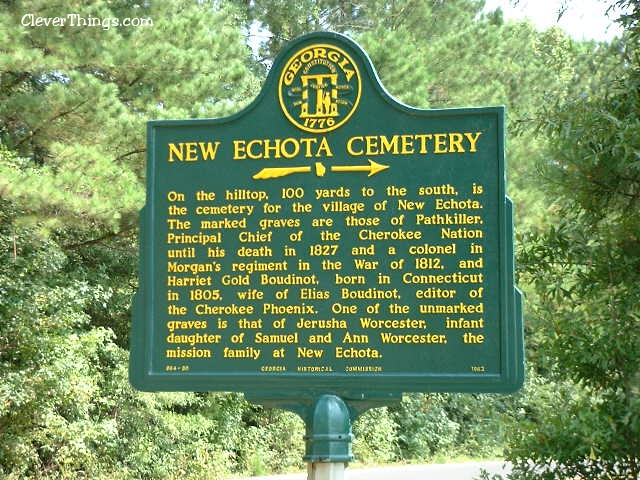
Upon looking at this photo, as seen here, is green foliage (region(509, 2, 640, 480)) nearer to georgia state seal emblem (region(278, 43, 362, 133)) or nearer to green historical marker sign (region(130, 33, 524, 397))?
green historical marker sign (region(130, 33, 524, 397))

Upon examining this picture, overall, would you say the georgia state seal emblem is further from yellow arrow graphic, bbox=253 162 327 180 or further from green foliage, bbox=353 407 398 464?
green foliage, bbox=353 407 398 464

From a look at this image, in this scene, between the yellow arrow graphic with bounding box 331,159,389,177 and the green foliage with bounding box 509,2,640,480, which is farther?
the green foliage with bounding box 509,2,640,480

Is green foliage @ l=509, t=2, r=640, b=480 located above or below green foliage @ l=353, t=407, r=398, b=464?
above

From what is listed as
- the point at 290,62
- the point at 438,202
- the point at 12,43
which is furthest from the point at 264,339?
the point at 12,43

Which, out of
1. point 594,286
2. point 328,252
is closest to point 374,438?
point 594,286

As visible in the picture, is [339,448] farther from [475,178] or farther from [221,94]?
[221,94]

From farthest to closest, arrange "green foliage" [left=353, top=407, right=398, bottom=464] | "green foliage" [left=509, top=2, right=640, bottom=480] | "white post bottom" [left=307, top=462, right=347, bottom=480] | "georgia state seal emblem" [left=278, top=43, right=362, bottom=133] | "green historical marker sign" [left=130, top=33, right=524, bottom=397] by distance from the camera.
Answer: "green foliage" [left=353, top=407, right=398, bottom=464]
"green foliage" [left=509, top=2, right=640, bottom=480]
"georgia state seal emblem" [left=278, top=43, right=362, bottom=133]
"white post bottom" [left=307, top=462, right=347, bottom=480]
"green historical marker sign" [left=130, top=33, right=524, bottom=397]

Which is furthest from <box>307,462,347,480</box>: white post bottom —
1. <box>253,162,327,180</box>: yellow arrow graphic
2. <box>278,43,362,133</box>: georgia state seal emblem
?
<box>278,43,362,133</box>: georgia state seal emblem

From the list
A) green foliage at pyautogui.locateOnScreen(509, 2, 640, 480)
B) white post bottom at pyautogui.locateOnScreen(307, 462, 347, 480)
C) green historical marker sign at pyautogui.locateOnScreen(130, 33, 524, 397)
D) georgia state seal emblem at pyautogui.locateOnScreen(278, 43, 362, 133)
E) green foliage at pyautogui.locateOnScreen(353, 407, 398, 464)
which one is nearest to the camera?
green historical marker sign at pyautogui.locateOnScreen(130, 33, 524, 397)

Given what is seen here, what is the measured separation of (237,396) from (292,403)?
12.2m

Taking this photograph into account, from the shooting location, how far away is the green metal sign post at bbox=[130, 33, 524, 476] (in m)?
6.12

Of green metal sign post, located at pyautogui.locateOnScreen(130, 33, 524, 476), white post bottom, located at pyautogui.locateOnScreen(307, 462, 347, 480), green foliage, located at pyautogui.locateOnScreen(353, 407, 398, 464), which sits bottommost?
green foliage, located at pyautogui.locateOnScreen(353, 407, 398, 464)

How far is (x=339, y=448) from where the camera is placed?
20.7 ft

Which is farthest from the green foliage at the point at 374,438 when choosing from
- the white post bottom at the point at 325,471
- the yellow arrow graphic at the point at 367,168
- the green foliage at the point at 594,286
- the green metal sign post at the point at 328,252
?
the yellow arrow graphic at the point at 367,168
